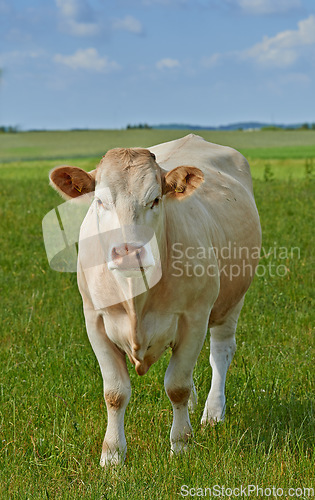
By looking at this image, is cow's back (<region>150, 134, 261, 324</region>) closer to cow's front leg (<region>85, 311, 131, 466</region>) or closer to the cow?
the cow

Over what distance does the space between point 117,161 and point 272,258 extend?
18.1 ft

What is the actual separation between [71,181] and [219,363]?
2053 millimetres

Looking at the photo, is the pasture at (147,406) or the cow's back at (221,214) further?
the cow's back at (221,214)

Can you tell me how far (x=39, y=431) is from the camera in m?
4.13

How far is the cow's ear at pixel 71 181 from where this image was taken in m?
3.48

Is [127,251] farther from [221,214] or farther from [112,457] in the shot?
[221,214]

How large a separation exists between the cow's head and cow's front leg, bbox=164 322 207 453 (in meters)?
0.72

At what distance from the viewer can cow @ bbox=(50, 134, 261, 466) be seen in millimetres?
3299

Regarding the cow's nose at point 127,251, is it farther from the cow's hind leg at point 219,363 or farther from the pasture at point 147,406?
the cow's hind leg at point 219,363

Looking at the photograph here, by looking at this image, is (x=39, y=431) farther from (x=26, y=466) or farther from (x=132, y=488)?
(x=132, y=488)

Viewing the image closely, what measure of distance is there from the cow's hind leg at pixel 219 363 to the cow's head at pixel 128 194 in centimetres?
162

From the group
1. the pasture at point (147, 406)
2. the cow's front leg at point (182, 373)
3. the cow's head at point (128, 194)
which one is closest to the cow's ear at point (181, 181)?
the cow's head at point (128, 194)

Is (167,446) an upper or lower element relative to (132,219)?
lower

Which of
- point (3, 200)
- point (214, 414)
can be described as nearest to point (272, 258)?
point (214, 414)
